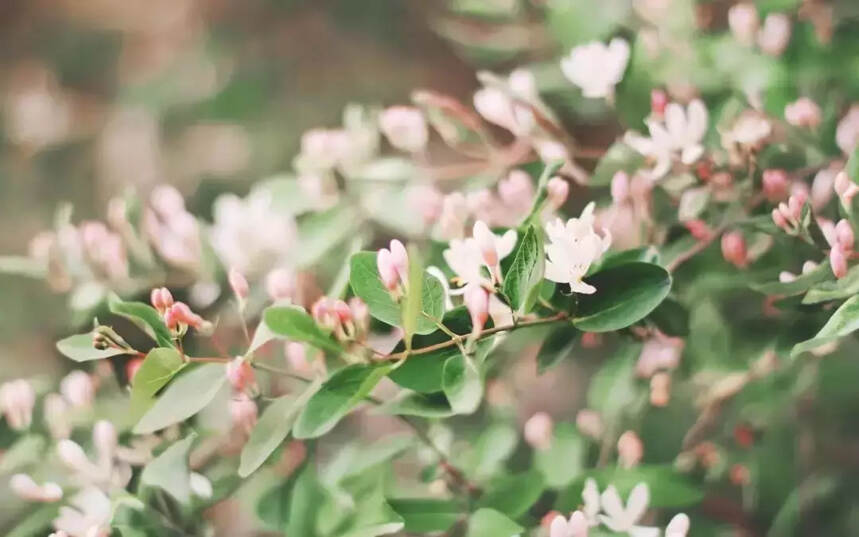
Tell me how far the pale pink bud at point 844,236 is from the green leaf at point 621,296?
4.9 inches

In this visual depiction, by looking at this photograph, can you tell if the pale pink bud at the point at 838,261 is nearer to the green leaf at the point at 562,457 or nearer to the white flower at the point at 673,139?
the white flower at the point at 673,139

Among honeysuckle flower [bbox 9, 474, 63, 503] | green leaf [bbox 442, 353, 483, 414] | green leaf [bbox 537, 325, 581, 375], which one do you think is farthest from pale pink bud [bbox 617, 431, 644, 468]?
honeysuckle flower [bbox 9, 474, 63, 503]

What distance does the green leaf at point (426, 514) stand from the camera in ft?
2.18

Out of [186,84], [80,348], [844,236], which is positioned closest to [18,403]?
[80,348]

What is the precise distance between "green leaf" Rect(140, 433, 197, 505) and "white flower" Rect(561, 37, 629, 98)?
43 centimetres

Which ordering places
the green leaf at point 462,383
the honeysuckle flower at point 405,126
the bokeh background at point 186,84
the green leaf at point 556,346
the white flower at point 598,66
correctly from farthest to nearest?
the bokeh background at point 186,84 < the honeysuckle flower at point 405,126 < the white flower at point 598,66 < the green leaf at point 556,346 < the green leaf at point 462,383

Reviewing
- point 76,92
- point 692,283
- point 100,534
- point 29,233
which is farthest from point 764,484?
point 76,92

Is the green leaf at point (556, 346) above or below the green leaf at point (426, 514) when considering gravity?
above

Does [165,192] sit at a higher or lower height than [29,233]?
higher

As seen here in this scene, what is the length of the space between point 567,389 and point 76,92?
0.96m

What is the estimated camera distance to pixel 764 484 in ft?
2.80

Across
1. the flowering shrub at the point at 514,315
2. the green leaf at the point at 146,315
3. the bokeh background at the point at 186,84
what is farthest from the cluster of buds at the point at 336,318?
the bokeh background at the point at 186,84

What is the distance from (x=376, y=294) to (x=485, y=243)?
77 mm

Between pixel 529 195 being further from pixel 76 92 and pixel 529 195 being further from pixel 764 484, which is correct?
pixel 76 92
